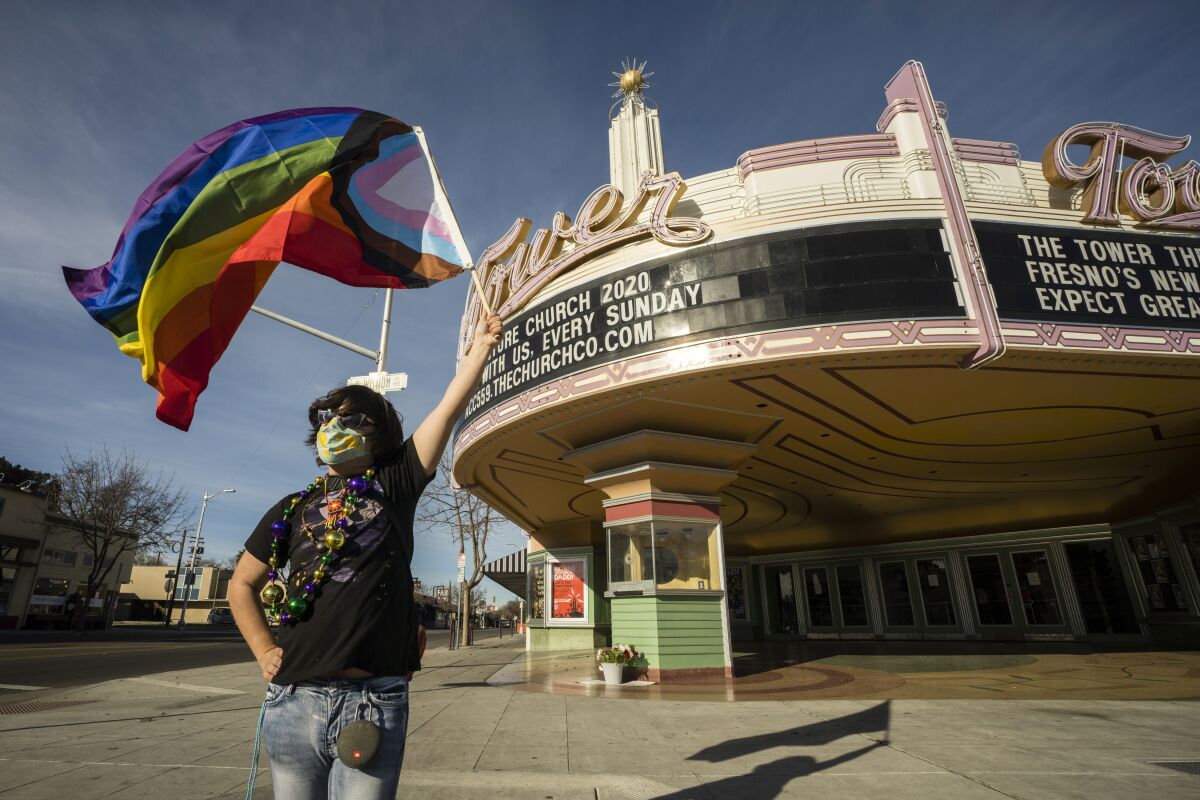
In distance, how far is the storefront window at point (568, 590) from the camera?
22062mm

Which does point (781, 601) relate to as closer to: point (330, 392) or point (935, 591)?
point (935, 591)

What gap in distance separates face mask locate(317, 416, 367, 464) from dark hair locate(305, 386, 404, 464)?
0.05 meters

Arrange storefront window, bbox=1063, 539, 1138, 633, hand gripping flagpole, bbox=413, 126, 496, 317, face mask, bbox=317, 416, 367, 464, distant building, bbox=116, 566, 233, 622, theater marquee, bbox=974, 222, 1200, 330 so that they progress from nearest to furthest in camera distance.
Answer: face mask, bbox=317, 416, 367, 464
hand gripping flagpole, bbox=413, 126, 496, 317
theater marquee, bbox=974, 222, 1200, 330
storefront window, bbox=1063, 539, 1138, 633
distant building, bbox=116, 566, 233, 622

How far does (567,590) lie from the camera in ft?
73.5

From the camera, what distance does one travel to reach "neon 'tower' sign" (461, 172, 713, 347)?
10.6 m

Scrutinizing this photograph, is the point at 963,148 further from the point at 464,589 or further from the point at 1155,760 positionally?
the point at 464,589

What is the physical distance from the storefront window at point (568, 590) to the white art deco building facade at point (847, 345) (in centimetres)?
610

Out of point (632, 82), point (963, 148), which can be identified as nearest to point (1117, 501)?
point (963, 148)

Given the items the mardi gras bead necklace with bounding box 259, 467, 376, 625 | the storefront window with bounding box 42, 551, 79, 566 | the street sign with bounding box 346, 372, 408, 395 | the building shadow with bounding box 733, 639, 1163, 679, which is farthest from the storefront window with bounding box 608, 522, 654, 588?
the storefront window with bounding box 42, 551, 79, 566

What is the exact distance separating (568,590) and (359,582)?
2127 centimetres

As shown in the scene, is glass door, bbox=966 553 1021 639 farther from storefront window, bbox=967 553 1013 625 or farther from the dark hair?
the dark hair

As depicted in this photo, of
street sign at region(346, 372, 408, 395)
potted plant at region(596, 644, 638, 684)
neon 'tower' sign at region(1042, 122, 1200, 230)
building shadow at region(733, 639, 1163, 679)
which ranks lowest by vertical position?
building shadow at region(733, 639, 1163, 679)

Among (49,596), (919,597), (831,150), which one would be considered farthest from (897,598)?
(49,596)

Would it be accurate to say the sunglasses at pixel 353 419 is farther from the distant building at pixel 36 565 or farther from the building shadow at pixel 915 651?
the distant building at pixel 36 565
